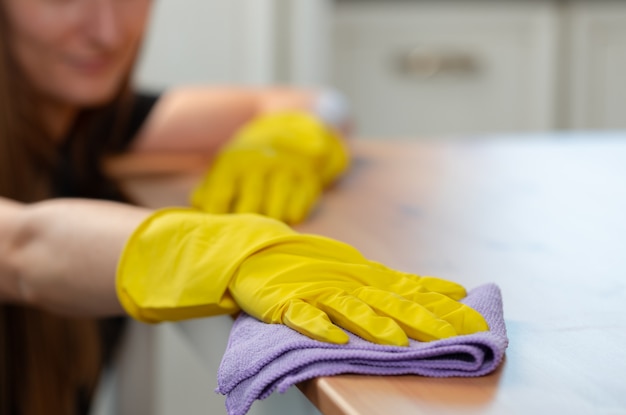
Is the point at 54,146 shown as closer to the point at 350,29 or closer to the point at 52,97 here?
the point at 52,97

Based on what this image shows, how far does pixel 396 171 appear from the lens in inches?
48.9

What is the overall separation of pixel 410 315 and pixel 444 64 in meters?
2.34

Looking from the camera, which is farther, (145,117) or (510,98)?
(510,98)

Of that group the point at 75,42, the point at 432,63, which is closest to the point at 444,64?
the point at 432,63

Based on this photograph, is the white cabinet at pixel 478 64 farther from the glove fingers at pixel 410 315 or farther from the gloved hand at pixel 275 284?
the glove fingers at pixel 410 315

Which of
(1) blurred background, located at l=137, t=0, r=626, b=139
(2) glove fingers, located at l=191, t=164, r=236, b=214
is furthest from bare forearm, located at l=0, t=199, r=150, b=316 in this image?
(1) blurred background, located at l=137, t=0, r=626, b=139

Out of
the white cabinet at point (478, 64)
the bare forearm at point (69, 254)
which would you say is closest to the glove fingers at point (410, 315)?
the bare forearm at point (69, 254)

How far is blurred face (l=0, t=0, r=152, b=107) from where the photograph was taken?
1206 mm

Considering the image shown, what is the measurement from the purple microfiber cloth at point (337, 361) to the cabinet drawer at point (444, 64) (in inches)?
90.3

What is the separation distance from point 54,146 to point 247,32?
116 cm

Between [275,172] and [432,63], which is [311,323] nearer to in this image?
[275,172]

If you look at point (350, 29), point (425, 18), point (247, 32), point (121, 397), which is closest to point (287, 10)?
point (247, 32)

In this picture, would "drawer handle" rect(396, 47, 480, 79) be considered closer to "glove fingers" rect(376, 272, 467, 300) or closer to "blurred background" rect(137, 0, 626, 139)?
"blurred background" rect(137, 0, 626, 139)

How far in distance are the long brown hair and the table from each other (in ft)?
0.79
